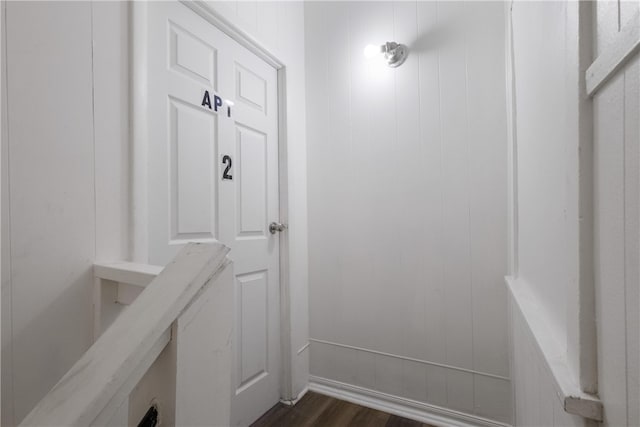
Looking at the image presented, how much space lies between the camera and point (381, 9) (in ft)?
5.68

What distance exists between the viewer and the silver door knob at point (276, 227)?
1.74 m

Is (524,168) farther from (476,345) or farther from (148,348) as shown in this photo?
(148,348)

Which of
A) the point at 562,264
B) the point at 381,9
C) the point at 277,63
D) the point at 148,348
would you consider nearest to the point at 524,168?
the point at 562,264

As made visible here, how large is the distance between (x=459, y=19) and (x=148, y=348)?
74.4 inches

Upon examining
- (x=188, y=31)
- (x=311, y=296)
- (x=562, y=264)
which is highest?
(x=188, y=31)

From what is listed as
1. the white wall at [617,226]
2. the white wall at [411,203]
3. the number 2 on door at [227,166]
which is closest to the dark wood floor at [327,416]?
the white wall at [411,203]

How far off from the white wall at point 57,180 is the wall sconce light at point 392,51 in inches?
46.3

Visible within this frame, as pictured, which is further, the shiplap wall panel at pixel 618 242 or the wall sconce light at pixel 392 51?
the wall sconce light at pixel 392 51

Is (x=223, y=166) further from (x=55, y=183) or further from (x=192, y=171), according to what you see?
(x=55, y=183)

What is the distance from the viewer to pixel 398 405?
5.37 feet

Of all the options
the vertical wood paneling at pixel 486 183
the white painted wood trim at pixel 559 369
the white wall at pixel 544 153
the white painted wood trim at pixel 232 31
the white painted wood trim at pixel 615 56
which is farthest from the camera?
the vertical wood paneling at pixel 486 183

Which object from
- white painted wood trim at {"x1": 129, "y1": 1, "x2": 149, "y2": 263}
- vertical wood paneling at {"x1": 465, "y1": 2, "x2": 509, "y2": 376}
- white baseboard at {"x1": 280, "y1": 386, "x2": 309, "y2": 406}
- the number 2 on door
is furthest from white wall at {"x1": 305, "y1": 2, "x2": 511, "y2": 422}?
white painted wood trim at {"x1": 129, "y1": 1, "x2": 149, "y2": 263}

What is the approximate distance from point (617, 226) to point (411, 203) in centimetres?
131

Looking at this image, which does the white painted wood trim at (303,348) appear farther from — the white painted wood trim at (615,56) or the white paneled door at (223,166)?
the white painted wood trim at (615,56)
